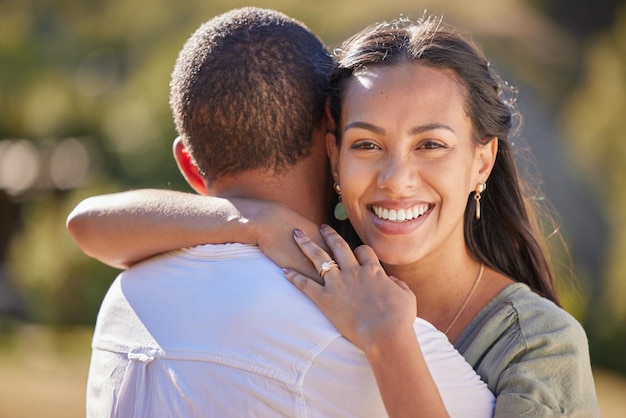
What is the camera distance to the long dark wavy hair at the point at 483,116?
8.82ft

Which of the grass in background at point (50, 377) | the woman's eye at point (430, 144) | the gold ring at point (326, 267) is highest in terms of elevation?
the woman's eye at point (430, 144)

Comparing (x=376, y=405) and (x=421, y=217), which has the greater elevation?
(x=421, y=217)

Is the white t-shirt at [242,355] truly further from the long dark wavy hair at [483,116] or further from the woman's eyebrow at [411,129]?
the long dark wavy hair at [483,116]

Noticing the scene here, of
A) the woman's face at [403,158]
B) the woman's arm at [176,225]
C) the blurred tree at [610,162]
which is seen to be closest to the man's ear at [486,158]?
the woman's face at [403,158]

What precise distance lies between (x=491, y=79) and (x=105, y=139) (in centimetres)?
1154

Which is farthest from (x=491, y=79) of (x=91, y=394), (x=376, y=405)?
(x=91, y=394)

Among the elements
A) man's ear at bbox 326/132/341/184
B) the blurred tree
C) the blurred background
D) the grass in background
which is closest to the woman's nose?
man's ear at bbox 326/132/341/184

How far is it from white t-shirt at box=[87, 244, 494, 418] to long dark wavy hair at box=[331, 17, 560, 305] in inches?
26.3

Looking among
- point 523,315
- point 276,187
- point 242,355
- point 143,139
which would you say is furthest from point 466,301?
point 143,139

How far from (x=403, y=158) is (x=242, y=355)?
0.78 meters

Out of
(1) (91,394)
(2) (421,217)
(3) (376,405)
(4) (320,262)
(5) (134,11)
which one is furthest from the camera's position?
(5) (134,11)

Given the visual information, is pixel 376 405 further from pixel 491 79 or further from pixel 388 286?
pixel 491 79

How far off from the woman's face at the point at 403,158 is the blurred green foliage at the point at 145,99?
5.47 meters

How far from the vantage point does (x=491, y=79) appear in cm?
286
